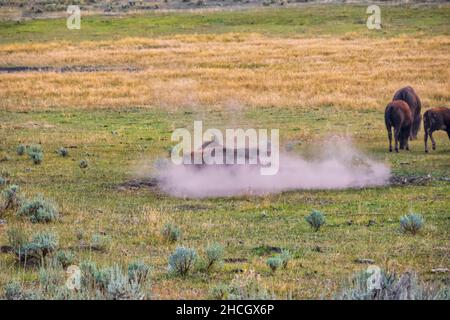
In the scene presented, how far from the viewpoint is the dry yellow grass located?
3003 cm

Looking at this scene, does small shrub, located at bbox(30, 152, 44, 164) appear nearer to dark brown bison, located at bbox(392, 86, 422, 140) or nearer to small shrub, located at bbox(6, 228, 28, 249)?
small shrub, located at bbox(6, 228, 28, 249)

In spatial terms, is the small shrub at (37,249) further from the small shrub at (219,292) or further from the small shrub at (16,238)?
the small shrub at (219,292)

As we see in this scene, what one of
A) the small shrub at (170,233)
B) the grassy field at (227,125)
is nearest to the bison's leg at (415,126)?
the grassy field at (227,125)

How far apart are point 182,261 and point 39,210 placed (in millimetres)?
4371

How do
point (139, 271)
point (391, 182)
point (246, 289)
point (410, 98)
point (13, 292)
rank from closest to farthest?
1. point (13, 292)
2. point (246, 289)
3. point (139, 271)
4. point (391, 182)
5. point (410, 98)

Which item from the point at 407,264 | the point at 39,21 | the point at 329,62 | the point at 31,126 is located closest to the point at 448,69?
the point at 329,62

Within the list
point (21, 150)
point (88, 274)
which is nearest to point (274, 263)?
point (88, 274)

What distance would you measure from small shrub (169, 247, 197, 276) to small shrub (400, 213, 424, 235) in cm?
380

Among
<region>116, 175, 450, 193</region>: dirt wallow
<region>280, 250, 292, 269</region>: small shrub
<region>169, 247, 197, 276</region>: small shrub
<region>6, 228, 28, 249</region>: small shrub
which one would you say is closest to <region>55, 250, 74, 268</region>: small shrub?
<region>6, 228, 28, 249</region>: small shrub

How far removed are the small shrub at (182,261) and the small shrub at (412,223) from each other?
380 centimetres

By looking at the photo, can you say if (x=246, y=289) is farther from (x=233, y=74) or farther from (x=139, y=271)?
(x=233, y=74)

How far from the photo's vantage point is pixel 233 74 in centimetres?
3584
